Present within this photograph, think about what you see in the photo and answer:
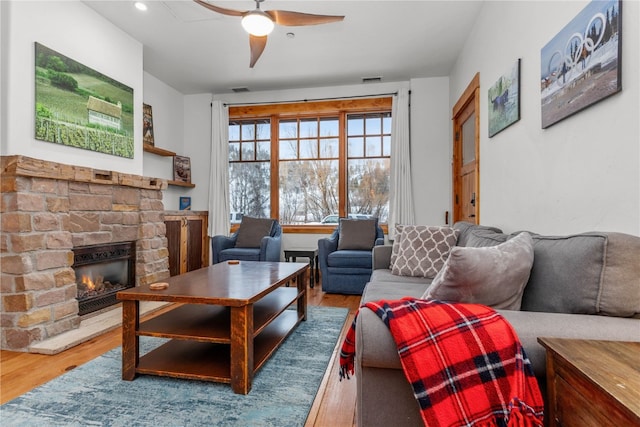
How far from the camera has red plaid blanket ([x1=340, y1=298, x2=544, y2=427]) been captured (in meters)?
0.91

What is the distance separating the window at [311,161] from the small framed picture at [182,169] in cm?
65

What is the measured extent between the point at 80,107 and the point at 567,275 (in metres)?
3.61

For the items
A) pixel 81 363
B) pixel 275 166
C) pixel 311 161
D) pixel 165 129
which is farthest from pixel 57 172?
pixel 311 161

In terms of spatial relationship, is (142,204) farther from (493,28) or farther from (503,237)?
(493,28)

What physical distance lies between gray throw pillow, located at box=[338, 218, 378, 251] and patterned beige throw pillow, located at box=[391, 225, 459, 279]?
1468 mm

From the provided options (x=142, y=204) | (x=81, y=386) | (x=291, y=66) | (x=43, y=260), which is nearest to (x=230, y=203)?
(x=142, y=204)

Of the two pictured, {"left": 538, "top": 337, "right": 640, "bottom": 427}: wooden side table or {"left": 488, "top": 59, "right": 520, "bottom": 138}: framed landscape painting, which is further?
{"left": 488, "top": 59, "right": 520, "bottom": 138}: framed landscape painting

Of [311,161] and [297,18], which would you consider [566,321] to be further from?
[311,161]

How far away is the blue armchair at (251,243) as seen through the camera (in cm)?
427

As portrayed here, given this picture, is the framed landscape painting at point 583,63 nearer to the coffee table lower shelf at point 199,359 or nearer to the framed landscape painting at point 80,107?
the coffee table lower shelf at point 199,359

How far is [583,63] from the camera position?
61.6 inches

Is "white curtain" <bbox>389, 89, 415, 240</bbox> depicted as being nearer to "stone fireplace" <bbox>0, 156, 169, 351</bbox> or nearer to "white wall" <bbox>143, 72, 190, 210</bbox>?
"white wall" <bbox>143, 72, 190, 210</bbox>

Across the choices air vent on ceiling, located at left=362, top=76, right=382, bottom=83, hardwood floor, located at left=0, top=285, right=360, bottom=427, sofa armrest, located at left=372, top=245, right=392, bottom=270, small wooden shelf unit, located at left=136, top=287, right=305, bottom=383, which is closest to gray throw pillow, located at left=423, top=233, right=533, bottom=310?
hardwood floor, located at left=0, top=285, right=360, bottom=427

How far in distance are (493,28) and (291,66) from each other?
2.40m
